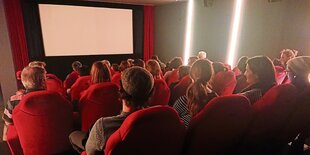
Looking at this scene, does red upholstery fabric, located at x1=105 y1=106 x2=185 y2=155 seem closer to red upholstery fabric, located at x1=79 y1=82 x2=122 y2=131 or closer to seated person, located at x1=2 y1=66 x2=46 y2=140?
red upholstery fabric, located at x1=79 y1=82 x2=122 y2=131

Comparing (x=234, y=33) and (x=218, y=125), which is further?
(x=234, y=33)

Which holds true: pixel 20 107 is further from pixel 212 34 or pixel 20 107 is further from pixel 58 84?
pixel 212 34

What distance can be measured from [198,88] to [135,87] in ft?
2.26

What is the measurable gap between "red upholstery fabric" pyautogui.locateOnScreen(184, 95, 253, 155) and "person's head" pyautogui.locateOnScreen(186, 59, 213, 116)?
309 mm

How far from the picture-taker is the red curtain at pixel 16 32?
546cm

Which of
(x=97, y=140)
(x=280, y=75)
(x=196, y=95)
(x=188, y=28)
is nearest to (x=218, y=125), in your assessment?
(x=196, y=95)

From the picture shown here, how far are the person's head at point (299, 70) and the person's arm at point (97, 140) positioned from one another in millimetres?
1952

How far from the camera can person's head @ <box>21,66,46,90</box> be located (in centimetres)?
197

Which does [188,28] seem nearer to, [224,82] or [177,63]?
[177,63]

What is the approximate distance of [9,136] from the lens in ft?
6.05

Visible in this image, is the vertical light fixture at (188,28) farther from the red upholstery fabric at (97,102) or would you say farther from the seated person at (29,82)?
the seated person at (29,82)

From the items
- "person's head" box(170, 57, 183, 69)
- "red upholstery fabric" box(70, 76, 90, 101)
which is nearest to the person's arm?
"red upholstery fabric" box(70, 76, 90, 101)

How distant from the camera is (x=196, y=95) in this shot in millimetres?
1656

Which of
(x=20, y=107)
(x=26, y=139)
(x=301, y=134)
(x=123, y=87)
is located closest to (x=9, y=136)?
(x=26, y=139)
